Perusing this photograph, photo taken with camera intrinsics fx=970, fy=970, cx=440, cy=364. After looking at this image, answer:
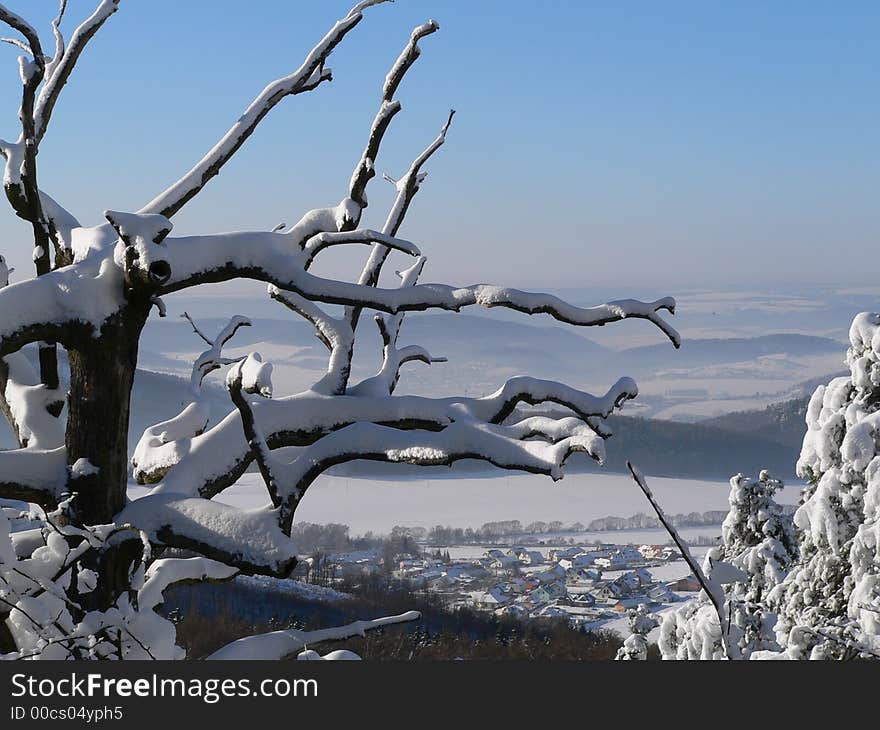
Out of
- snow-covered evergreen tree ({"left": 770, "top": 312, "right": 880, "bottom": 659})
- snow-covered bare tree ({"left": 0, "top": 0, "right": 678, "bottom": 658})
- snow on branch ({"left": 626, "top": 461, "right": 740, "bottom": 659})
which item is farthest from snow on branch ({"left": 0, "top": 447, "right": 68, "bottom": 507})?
snow-covered evergreen tree ({"left": 770, "top": 312, "right": 880, "bottom": 659})

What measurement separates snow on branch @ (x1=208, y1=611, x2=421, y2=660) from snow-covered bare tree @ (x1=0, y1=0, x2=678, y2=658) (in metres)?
0.03

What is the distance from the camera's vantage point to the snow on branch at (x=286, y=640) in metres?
4.00

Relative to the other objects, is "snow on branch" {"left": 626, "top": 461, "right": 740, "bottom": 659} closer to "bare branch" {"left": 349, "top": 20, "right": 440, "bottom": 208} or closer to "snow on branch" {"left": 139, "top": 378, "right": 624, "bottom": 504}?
"snow on branch" {"left": 139, "top": 378, "right": 624, "bottom": 504}

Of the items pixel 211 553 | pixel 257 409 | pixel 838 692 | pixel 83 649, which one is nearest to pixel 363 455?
pixel 257 409

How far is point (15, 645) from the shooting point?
166 inches

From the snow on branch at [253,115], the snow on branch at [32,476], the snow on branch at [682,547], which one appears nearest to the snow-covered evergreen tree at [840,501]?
the snow on branch at [253,115]

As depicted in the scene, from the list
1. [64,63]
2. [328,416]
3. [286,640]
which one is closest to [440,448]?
[328,416]

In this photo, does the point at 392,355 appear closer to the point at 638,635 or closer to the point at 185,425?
the point at 185,425

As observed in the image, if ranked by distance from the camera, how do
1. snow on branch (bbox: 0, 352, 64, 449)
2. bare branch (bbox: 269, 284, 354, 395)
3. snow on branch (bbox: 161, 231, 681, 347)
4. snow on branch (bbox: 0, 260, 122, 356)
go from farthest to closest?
1. bare branch (bbox: 269, 284, 354, 395)
2. snow on branch (bbox: 0, 352, 64, 449)
3. snow on branch (bbox: 161, 231, 681, 347)
4. snow on branch (bbox: 0, 260, 122, 356)

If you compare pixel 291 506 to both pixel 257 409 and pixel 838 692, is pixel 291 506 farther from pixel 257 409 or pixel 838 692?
pixel 838 692

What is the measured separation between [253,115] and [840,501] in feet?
28.9

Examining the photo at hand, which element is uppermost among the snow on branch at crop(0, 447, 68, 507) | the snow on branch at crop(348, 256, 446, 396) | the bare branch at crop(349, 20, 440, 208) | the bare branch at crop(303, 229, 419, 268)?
the bare branch at crop(349, 20, 440, 208)

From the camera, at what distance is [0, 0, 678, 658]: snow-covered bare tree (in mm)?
3699

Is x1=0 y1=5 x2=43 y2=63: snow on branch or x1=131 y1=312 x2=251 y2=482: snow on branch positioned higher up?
x1=0 y1=5 x2=43 y2=63: snow on branch
